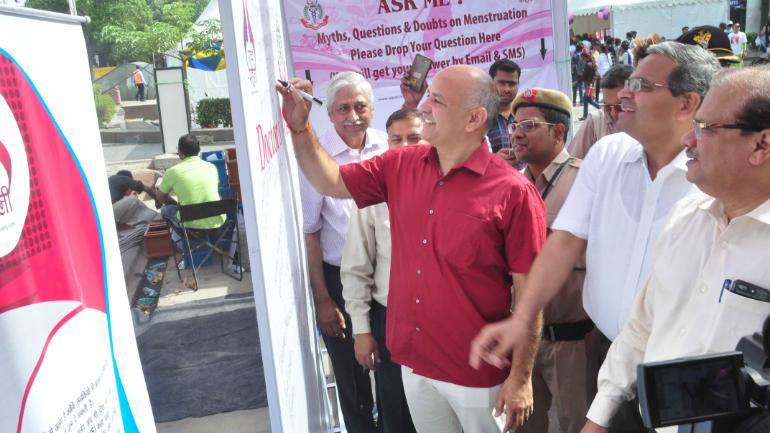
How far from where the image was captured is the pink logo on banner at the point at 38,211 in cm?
111

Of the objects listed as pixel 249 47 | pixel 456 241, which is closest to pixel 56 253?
pixel 249 47

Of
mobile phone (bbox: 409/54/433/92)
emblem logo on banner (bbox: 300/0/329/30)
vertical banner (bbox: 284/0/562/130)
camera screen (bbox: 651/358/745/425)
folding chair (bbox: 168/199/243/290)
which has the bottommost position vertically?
folding chair (bbox: 168/199/243/290)

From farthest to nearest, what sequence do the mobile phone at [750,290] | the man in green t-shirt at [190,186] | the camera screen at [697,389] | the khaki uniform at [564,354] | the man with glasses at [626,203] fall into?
the man in green t-shirt at [190,186] → the khaki uniform at [564,354] → the man with glasses at [626,203] → the mobile phone at [750,290] → the camera screen at [697,389]

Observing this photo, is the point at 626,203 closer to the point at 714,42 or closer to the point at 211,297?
the point at 714,42

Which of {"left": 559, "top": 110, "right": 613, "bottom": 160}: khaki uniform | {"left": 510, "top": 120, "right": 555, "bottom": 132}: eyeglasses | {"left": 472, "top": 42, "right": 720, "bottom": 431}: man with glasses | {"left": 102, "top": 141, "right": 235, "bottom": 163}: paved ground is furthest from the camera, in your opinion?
{"left": 102, "top": 141, "right": 235, "bottom": 163}: paved ground

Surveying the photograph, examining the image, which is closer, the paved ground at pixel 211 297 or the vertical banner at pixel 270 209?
the vertical banner at pixel 270 209

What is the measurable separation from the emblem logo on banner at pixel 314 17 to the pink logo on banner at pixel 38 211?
3.52 meters

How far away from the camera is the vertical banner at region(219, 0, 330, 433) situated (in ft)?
5.20

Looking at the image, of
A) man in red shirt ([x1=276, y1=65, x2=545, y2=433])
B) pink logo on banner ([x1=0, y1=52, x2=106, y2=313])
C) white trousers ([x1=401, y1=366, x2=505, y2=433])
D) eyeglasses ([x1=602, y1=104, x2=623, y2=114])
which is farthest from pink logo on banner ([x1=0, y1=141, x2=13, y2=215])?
eyeglasses ([x1=602, y1=104, x2=623, y2=114])

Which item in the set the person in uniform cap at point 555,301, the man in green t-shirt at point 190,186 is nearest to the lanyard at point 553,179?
the person in uniform cap at point 555,301

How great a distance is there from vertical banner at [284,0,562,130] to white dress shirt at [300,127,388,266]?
1450mm

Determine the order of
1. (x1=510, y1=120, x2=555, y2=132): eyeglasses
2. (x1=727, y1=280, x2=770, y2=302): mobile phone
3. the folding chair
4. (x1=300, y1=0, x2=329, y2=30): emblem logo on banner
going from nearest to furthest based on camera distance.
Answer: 1. (x1=727, y1=280, x2=770, y2=302): mobile phone
2. (x1=510, y1=120, x2=555, y2=132): eyeglasses
3. (x1=300, y1=0, x2=329, y2=30): emblem logo on banner
4. the folding chair

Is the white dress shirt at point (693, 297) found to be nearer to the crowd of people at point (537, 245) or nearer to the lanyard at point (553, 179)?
the crowd of people at point (537, 245)

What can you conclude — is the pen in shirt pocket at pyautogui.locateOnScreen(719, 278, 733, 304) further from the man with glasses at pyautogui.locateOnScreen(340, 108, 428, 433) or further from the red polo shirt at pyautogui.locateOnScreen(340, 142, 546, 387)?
the man with glasses at pyautogui.locateOnScreen(340, 108, 428, 433)
